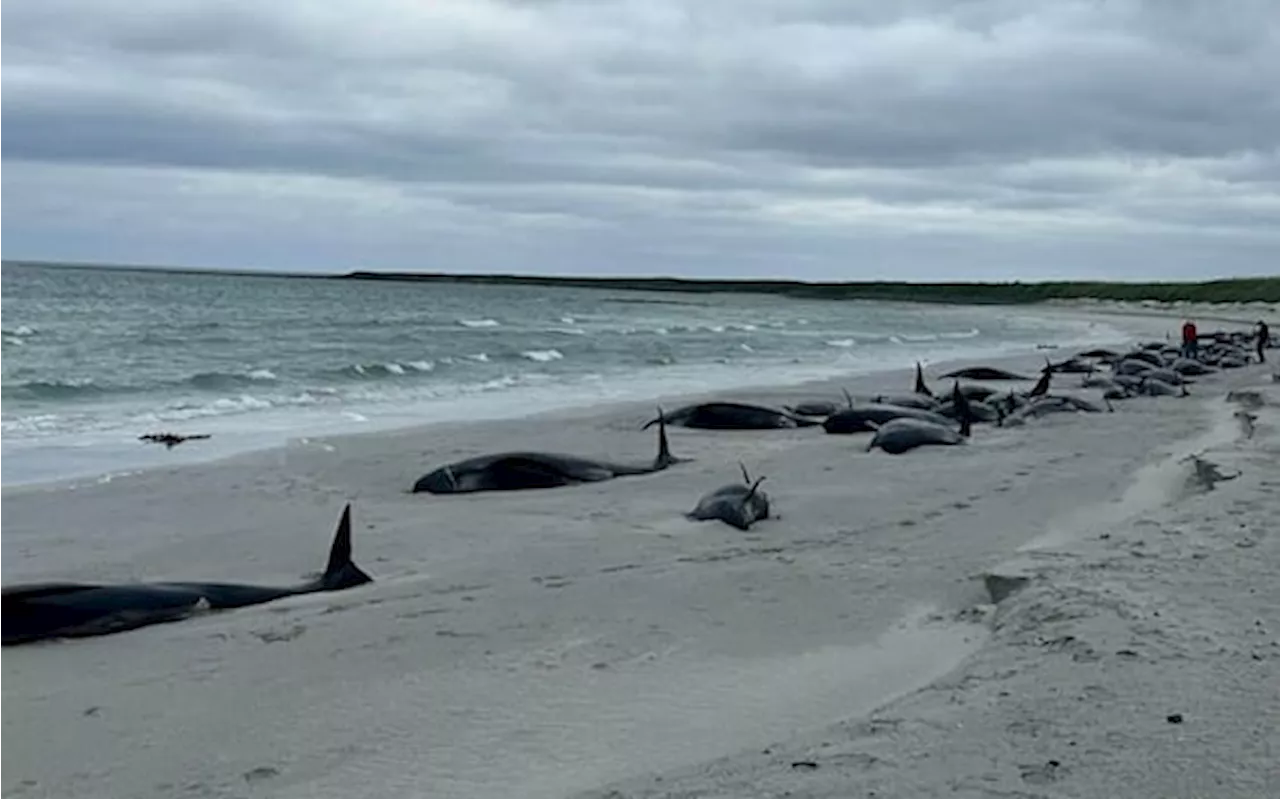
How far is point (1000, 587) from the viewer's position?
7633mm

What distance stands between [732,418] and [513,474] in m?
5.90

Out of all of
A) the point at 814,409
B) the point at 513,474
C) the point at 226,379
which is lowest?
the point at 226,379

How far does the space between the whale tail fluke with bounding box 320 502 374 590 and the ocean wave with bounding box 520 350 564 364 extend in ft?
87.8

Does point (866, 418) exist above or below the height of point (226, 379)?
above

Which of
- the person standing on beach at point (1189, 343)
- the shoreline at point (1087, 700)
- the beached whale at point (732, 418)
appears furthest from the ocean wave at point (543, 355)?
the shoreline at point (1087, 700)

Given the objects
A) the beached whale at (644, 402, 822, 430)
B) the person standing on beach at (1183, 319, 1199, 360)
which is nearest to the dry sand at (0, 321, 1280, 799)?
the beached whale at (644, 402, 822, 430)

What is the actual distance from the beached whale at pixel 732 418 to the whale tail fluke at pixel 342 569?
9.80 meters

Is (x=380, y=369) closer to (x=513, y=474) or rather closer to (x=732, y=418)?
(x=732, y=418)

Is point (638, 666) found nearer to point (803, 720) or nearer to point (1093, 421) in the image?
point (803, 720)

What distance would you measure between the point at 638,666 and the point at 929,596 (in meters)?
2.01

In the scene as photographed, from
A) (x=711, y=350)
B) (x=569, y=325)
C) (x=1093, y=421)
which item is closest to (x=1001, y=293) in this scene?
(x=569, y=325)

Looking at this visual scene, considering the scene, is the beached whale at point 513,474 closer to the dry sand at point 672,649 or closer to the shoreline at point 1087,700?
the dry sand at point 672,649

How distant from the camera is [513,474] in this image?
40.7 feet

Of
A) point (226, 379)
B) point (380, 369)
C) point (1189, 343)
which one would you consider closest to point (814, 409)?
point (226, 379)
